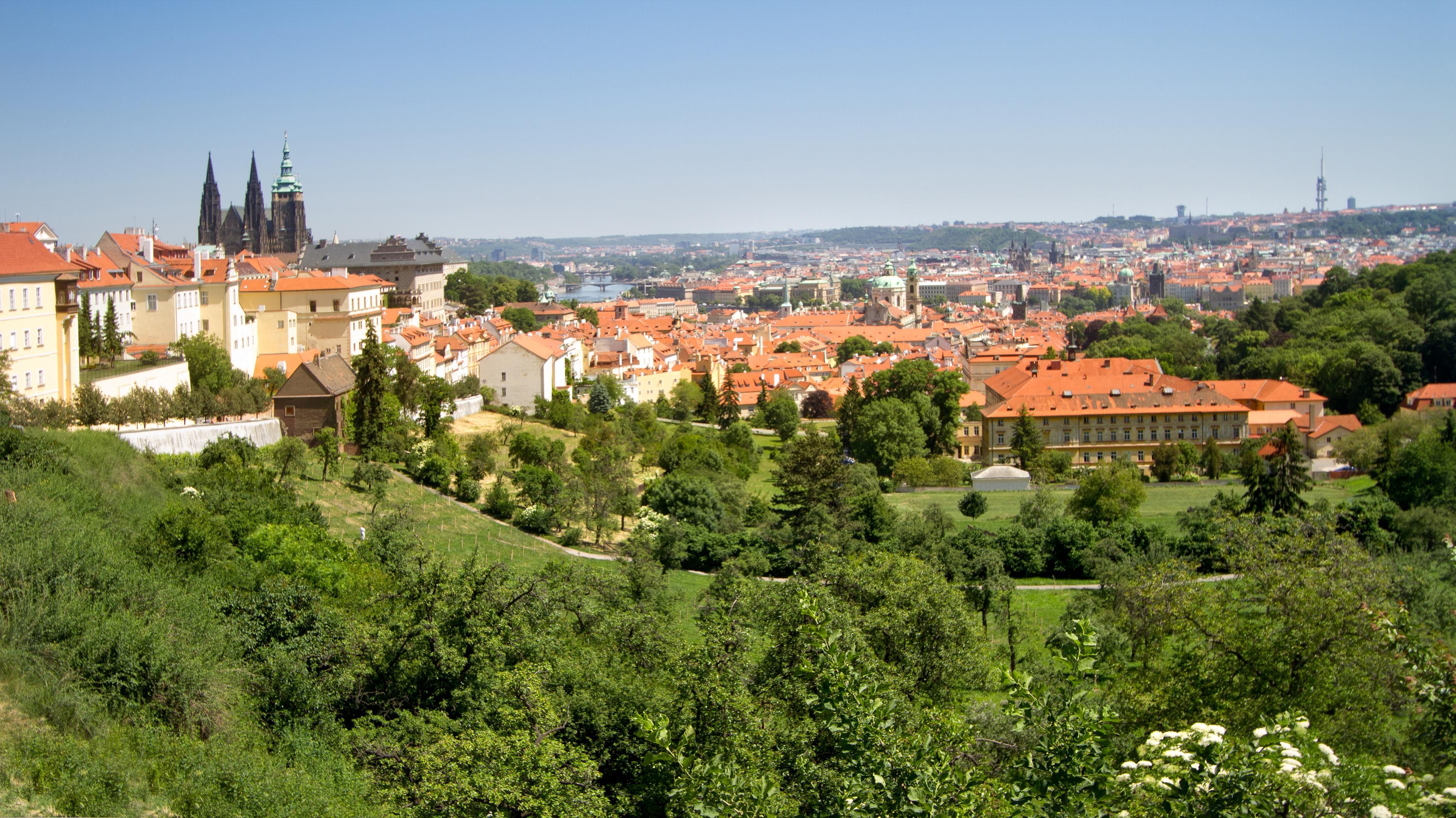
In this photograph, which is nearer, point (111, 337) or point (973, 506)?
point (111, 337)

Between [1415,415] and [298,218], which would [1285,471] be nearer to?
[1415,415]

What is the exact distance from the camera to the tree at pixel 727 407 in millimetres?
52875

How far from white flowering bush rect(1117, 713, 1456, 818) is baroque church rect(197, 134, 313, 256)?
75107mm

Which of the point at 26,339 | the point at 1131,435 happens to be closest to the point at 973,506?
the point at 1131,435

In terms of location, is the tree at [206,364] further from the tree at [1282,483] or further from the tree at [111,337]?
the tree at [1282,483]

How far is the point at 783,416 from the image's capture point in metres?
54.5

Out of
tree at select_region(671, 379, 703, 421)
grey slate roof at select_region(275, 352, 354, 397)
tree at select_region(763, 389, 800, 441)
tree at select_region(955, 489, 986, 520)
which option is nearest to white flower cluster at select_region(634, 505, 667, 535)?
grey slate roof at select_region(275, 352, 354, 397)

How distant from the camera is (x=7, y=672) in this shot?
11.5m

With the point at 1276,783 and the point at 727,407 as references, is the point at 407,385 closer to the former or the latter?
the point at 727,407

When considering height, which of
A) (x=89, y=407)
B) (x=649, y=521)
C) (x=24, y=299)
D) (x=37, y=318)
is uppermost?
(x=24, y=299)

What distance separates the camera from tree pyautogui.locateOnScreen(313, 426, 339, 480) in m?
26.3

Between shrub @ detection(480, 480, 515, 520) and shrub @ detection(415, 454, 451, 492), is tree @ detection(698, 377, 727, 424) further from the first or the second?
shrub @ detection(415, 454, 451, 492)

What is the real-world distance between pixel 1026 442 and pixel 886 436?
5.57m

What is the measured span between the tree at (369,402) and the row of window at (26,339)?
6762 millimetres
